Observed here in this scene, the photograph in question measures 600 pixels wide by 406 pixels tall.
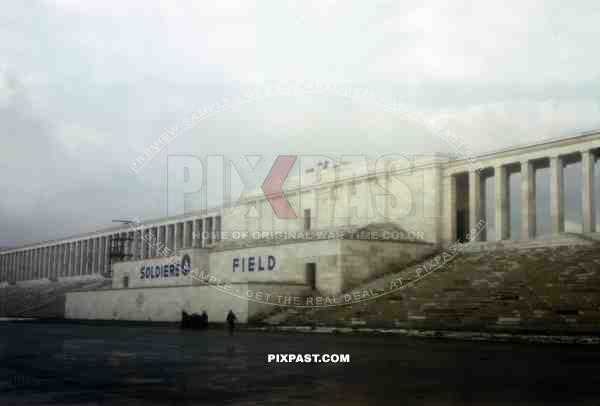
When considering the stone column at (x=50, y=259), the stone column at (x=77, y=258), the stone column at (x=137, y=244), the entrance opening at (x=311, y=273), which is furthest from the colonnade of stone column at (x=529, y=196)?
the stone column at (x=50, y=259)

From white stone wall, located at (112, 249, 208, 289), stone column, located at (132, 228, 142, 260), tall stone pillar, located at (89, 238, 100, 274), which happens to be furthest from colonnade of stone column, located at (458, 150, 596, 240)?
tall stone pillar, located at (89, 238, 100, 274)

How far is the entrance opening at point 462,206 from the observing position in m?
41.6

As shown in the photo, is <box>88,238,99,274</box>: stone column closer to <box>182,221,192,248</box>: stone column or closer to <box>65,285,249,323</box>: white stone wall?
<box>182,221,192,248</box>: stone column

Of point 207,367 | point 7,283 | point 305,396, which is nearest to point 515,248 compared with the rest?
point 207,367

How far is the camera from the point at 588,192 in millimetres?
34312

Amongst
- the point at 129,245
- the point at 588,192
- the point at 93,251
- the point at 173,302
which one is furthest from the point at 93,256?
the point at 588,192

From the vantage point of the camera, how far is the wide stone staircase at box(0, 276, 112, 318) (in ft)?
205

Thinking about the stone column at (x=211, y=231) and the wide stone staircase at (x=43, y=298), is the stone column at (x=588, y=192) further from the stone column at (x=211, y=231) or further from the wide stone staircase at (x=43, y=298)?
the wide stone staircase at (x=43, y=298)

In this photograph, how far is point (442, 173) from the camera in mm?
41531

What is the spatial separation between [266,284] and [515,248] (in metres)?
12.1

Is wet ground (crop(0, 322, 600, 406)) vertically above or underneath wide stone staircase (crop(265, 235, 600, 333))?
underneath

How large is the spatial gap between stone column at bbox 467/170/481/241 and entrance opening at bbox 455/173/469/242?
144 cm

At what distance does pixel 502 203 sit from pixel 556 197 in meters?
3.40

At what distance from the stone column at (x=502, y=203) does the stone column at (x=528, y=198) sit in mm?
1099
